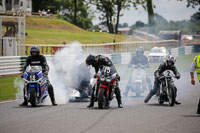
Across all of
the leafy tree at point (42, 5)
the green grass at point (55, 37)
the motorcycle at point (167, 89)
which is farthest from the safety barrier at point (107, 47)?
the leafy tree at point (42, 5)

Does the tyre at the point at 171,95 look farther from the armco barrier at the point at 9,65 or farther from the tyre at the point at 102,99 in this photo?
the armco barrier at the point at 9,65

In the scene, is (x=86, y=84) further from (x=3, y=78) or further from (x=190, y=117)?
(x=3, y=78)

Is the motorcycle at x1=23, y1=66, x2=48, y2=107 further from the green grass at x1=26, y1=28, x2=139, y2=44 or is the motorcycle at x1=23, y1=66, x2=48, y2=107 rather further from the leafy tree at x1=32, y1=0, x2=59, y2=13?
the leafy tree at x1=32, y1=0, x2=59, y2=13

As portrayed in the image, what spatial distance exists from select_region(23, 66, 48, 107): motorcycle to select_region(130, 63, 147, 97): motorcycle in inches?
189

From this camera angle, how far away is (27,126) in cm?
962

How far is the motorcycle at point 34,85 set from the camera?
13.0 metres

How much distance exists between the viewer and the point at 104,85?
1257 cm

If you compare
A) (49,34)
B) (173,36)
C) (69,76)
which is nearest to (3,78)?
(69,76)

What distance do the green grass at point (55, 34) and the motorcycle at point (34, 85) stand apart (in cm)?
4615

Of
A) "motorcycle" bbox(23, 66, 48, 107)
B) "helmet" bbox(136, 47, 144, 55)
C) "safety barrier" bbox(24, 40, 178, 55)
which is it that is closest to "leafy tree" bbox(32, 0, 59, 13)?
"safety barrier" bbox(24, 40, 178, 55)

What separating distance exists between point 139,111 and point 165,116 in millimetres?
1302

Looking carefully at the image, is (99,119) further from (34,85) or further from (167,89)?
(167,89)

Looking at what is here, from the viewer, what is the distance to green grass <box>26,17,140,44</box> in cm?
6500

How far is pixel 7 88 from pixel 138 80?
5.99 meters
